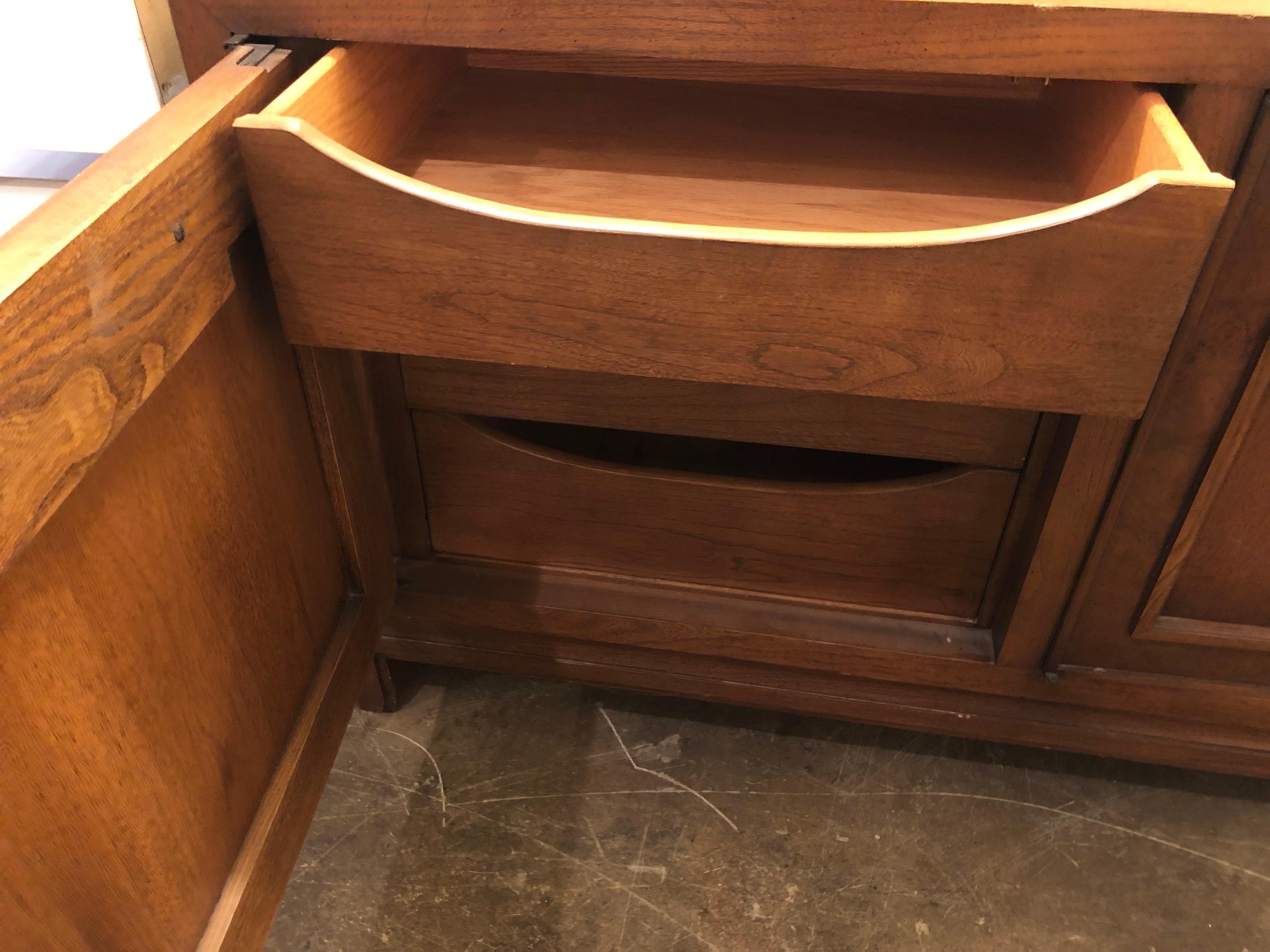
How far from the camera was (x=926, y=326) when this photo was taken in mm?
462

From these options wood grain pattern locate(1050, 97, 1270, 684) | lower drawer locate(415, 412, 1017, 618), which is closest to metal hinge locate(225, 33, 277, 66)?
lower drawer locate(415, 412, 1017, 618)

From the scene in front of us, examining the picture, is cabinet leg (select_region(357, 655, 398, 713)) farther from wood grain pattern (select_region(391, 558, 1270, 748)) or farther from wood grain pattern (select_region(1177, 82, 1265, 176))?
wood grain pattern (select_region(1177, 82, 1265, 176))

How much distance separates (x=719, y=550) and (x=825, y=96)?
33 centimetres

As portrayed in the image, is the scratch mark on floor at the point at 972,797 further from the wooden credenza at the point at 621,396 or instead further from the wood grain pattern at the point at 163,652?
the wood grain pattern at the point at 163,652

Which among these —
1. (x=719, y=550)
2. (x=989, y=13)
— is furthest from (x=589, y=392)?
(x=989, y=13)

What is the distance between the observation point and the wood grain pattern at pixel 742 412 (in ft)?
2.09

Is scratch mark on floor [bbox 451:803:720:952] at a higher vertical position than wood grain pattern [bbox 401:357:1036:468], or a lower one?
lower

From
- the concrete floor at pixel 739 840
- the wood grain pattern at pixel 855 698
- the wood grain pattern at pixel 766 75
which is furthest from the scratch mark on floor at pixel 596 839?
the wood grain pattern at pixel 766 75

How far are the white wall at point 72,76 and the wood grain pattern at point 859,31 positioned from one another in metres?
0.10

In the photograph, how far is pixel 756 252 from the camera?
44 cm

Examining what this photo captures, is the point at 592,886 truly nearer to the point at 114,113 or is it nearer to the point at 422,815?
the point at 422,815

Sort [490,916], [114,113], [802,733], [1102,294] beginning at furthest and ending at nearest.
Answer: [802,733]
[490,916]
[114,113]
[1102,294]

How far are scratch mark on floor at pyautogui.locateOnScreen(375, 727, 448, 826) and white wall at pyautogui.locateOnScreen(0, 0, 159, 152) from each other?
20.1 inches

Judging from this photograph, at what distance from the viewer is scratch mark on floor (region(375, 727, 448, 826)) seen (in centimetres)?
79
